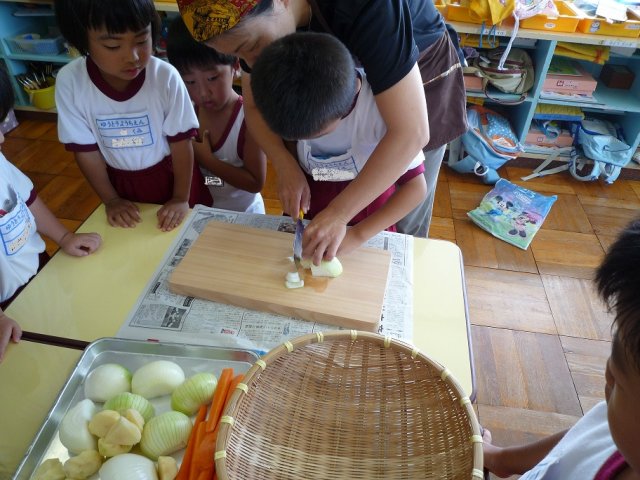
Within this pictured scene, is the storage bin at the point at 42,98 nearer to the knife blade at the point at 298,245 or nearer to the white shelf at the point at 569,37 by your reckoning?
the white shelf at the point at 569,37

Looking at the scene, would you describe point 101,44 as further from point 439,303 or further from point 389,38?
point 439,303

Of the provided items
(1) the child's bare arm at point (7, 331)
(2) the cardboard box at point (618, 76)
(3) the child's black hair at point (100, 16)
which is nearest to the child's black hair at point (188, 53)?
(3) the child's black hair at point (100, 16)

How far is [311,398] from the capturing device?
1.96 feet

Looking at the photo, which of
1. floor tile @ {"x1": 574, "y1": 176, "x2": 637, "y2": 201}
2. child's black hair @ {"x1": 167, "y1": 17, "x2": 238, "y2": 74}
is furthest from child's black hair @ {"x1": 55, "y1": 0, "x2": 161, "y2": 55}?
floor tile @ {"x1": 574, "y1": 176, "x2": 637, "y2": 201}

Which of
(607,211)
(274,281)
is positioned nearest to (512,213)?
(607,211)

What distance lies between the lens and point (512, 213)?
6.16ft

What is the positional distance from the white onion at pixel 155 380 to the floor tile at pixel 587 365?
111 cm

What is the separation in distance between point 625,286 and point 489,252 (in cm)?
144

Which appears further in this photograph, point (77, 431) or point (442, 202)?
point (442, 202)

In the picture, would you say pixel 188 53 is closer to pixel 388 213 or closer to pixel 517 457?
pixel 388 213

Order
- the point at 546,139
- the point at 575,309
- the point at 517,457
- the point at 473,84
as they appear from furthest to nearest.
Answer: the point at 546,139
the point at 473,84
the point at 575,309
the point at 517,457

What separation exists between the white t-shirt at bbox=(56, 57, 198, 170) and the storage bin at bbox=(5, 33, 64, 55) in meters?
1.61

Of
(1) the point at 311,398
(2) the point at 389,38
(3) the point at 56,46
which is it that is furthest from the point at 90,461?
(3) the point at 56,46

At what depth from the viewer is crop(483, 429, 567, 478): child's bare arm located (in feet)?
2.25
